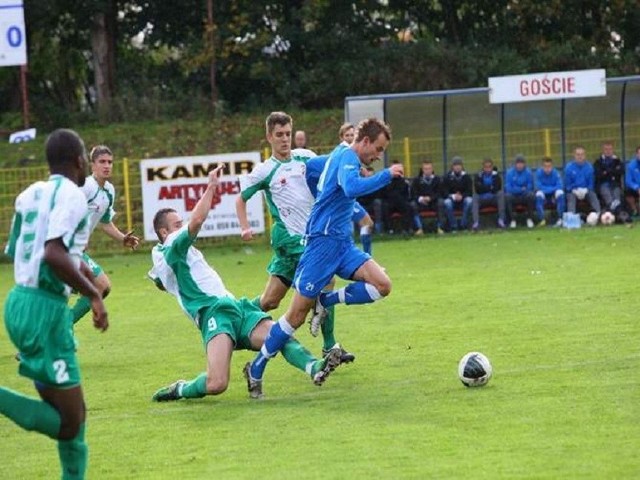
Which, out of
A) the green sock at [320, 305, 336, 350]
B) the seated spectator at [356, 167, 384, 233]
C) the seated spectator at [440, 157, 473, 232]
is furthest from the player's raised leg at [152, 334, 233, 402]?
the seated spectator at [440, 157, 473, 232]

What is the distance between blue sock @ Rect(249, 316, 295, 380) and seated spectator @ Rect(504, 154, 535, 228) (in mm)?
16477

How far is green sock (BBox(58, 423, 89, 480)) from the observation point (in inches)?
286

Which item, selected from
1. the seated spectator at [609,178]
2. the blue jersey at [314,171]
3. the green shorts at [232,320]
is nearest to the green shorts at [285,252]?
the blue jersey at [314,171]

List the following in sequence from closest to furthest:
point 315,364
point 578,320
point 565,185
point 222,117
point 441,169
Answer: point 315,364, point 578,320, point 565,185, point 441,169, point 222,117

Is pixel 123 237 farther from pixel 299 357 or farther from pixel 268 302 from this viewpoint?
pixel 299 357

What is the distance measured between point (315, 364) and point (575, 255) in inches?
434

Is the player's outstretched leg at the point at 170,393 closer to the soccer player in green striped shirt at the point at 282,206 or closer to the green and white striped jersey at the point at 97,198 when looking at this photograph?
the soccer player in green striped shirt at the point at 282,206

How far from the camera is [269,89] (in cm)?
3838

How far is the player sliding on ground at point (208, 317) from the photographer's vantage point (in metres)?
10.4

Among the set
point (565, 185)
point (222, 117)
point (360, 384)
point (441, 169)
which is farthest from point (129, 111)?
point (360, 384)

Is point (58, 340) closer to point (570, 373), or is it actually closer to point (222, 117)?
point (570, 373)

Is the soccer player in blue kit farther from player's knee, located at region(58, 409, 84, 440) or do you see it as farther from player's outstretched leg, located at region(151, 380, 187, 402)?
player's knee, located at region(58, 409, 84, 440)

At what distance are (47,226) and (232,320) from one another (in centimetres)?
360

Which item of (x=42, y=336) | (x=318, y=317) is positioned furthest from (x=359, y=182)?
(x=42, y=336)
